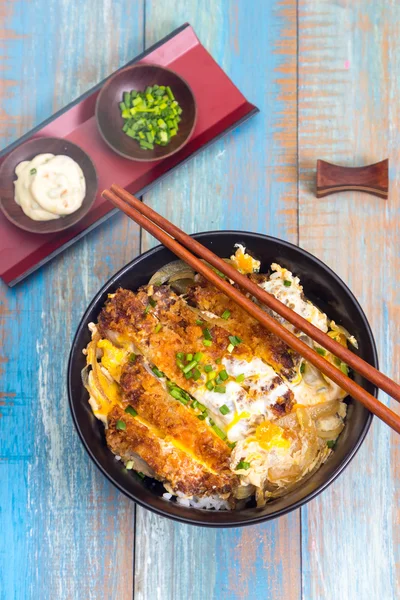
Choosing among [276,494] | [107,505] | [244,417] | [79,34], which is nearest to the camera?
[244,417]

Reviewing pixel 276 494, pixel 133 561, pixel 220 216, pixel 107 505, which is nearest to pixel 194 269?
pixel 220 216

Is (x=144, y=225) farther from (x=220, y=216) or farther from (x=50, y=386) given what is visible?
(x=50, y=386)

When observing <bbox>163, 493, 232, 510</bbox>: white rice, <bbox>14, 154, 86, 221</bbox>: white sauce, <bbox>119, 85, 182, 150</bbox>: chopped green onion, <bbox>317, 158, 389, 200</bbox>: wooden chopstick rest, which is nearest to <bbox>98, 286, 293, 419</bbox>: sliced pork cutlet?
<bbox>163, 493, 232, 510</bbox>: white rice

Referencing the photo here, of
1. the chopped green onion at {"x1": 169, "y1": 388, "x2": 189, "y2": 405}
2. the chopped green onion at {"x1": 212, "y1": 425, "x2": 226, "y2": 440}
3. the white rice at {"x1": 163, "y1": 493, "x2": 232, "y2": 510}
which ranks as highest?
the chopped green onion at {"x1": 169, "y1": 388, "x2": 189, "y2": 405}

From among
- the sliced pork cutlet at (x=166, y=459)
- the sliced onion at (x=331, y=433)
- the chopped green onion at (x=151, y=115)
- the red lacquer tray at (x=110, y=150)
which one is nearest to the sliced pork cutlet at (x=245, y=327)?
the sliced onion at (x=331, y=433)

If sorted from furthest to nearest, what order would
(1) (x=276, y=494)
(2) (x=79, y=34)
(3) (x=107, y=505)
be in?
(2) (x=79, y=34) → (3) (x=107, y=505) → (1) (x=276, y=494)

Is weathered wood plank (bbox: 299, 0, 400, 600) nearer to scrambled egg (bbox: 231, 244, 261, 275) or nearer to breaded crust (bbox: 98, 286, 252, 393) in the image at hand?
scrambled egg (bbox: 231, 244, 261, 275)
